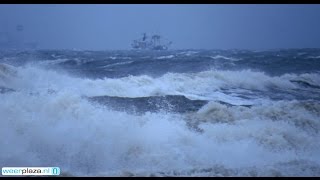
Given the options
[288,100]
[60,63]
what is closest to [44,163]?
[60,63]

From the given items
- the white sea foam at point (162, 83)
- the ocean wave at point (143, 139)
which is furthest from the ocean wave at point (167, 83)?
the ocean wave at point (143, 139)

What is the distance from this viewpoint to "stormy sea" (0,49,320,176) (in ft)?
10.6

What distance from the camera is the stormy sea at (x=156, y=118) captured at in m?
3.24

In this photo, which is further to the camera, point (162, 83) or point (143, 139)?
point (162, 83)

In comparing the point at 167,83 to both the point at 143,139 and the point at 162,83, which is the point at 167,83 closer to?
the point at 162,83

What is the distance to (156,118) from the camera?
161 inches

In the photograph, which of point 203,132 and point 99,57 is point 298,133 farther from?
point 99,57

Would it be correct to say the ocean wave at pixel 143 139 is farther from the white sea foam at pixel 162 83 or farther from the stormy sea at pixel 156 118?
the white sea foam at pixel 162 83

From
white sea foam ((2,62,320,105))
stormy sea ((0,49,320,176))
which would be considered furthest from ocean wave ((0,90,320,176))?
white sea foam ((2,62,320,105))

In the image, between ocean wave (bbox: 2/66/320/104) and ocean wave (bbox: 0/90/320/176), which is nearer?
ocean wave (bbox: 0/90/320/176)

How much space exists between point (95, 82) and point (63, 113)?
4.37 ft

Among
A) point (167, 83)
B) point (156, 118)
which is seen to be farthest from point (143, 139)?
point (167, 83)

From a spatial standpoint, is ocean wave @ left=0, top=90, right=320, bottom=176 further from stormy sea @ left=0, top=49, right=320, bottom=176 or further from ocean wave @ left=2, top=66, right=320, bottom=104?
ocean wave @ left=2, top=66, right=320, bottom=104

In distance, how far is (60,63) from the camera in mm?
6020
